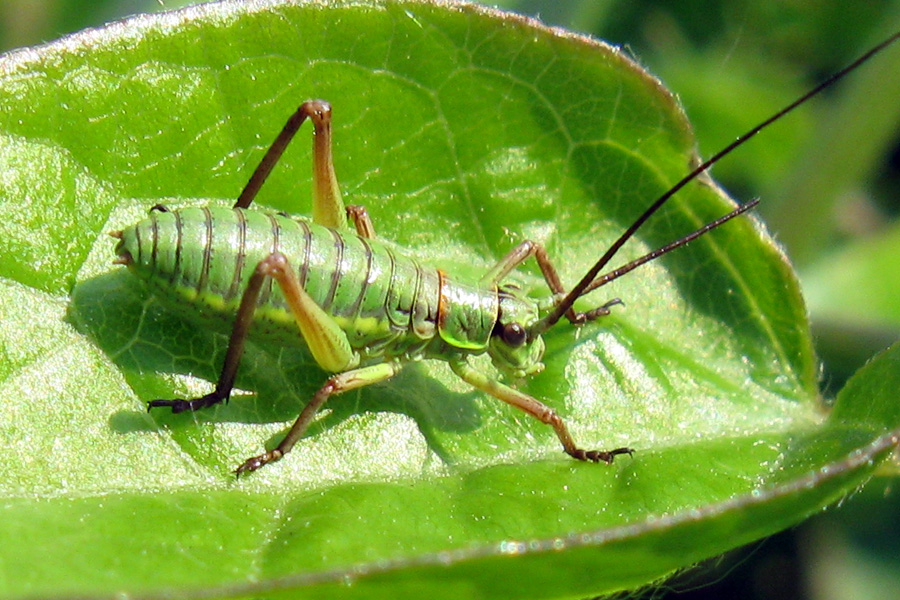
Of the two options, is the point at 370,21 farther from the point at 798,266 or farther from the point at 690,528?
the point at 798,266

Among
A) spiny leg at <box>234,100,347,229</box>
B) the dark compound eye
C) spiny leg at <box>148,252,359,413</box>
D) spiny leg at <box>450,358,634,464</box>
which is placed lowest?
spiny leg at <box>450,358,634,464</box>

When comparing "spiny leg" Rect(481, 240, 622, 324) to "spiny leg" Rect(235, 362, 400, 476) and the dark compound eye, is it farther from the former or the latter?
"spiny leg" Rect(235, 362, 400, 476)

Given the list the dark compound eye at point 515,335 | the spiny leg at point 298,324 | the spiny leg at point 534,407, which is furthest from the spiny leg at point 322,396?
the dark compound eye at point 515,335

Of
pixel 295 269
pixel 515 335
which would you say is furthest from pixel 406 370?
pixel 295 269

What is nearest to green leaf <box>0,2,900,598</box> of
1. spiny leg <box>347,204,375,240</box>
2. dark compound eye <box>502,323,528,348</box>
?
spiny leg <box>347,204,375,240</box>

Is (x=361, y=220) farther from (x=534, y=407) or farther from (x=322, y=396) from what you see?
(x=534, y=407)

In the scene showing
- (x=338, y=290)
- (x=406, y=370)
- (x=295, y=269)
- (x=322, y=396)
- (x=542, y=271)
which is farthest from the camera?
(x=406, y=370)

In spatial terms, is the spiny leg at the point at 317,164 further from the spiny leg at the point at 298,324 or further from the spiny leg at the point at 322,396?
the spiny leg at the point at 322,396
